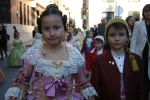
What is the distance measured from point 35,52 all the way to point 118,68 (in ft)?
3.38

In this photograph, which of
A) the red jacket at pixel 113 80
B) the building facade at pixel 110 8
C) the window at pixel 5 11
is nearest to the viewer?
the red jacket at pixel 113 80

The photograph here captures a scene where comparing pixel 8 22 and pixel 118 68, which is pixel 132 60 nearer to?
pixel 118 68

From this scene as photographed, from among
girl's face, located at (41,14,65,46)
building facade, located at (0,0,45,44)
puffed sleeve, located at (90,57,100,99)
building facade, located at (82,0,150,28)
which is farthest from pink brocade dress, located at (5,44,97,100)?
building facade, located at (82,0,150,28)

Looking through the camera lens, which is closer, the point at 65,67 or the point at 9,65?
the point at 65,67

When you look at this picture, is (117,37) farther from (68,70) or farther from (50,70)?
(50,70)

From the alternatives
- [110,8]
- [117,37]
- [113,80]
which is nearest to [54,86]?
[113,80]

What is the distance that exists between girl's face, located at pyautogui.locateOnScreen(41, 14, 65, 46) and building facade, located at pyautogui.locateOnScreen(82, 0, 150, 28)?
31.7 meters

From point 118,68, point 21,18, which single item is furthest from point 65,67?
point 21,18

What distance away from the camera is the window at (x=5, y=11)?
22391 mm

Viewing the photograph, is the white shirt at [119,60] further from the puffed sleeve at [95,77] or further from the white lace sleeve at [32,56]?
the white lace sleeve at [32,56]

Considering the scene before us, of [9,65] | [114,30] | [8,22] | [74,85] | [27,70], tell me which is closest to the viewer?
[27,70]

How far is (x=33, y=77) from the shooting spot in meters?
2.31

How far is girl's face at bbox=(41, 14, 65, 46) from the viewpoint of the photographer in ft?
7.47

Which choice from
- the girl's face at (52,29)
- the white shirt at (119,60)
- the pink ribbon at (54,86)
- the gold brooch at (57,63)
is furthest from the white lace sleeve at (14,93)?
the white shirt at (119,60)
